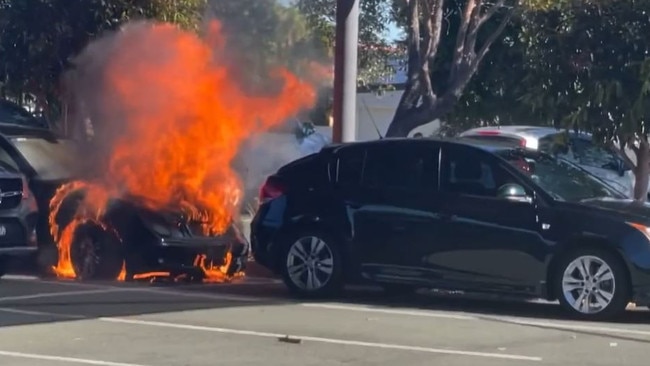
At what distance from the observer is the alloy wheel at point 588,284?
43.1 feet

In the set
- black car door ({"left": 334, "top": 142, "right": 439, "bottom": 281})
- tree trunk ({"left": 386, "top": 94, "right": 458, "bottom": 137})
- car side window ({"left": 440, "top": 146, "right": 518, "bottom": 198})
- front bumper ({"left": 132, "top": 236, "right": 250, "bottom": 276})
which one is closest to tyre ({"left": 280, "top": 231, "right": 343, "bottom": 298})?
black car door ({"left": 334, "top": 142, "right": 439, "bottom": 281})

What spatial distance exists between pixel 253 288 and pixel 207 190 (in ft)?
4.06

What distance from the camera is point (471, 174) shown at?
13938 millimetres

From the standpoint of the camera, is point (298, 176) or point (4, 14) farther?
point (4, 14)

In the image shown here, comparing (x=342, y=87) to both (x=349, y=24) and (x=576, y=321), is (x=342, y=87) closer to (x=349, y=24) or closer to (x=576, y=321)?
(x=349, y=24)

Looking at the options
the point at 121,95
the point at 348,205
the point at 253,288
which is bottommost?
the point at 253,288

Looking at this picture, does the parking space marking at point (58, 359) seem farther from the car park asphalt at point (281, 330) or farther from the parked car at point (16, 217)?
the parked car at point (16, 217)

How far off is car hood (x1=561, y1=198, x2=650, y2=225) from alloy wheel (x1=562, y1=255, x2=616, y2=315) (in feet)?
1.41

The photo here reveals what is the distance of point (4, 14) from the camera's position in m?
19.4

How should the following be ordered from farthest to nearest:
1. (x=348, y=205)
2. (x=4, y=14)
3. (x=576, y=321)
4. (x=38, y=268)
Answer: (x=4, y=14) → (x=38, y=268) → (x=348, y=205) → (x=576, y=321)

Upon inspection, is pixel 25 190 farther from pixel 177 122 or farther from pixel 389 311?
pixel 389 311

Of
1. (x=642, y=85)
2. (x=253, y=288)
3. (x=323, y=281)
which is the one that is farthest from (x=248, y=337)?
(x=642, y=85)

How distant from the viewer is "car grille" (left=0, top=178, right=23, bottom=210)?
15219 millimetres

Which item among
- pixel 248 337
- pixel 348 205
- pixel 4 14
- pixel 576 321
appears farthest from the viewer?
pixel 4 14
